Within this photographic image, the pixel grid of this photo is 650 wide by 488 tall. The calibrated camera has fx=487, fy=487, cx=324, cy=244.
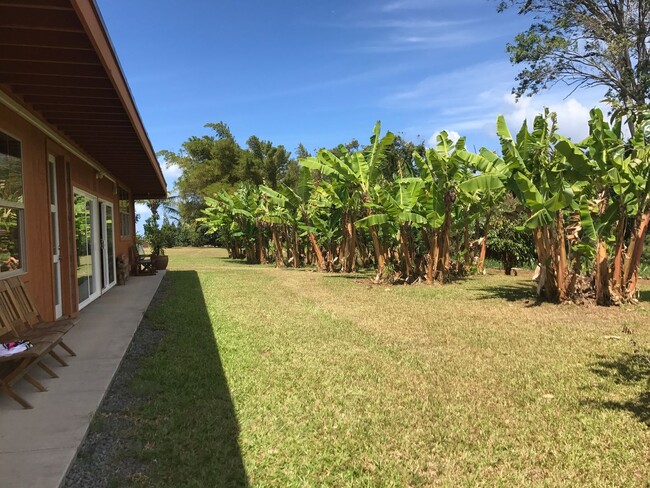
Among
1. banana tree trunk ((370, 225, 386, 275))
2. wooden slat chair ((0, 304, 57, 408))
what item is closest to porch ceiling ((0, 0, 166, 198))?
wooden slat chair ((0, 304, 57, 408))

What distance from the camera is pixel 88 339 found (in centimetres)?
652

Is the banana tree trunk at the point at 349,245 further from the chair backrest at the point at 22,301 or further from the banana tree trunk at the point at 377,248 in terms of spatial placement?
the chair backrest at the point at 22,301

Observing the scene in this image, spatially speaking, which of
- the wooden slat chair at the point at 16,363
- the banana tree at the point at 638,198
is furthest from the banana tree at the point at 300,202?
the wooden slat chair at the point at 16,363

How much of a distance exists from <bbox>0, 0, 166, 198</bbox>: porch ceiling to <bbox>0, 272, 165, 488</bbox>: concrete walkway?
2884mm

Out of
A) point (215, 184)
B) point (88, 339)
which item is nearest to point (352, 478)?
point (88, 339)

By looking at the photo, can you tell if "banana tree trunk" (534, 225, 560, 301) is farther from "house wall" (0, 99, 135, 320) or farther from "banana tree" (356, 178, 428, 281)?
"house wall" (0, 99, 135, 320)

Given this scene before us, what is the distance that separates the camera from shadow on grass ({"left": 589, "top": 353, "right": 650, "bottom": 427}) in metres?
4.28

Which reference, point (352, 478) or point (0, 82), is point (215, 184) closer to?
point (0, 82)

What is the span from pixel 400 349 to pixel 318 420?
2533mm

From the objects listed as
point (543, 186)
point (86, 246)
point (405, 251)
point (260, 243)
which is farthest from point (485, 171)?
point (260, 243)

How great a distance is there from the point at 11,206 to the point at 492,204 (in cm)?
1139

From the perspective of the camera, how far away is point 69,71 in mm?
4543

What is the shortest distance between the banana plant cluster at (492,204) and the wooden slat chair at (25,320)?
6.45 m

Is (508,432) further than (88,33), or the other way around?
(508,432)
